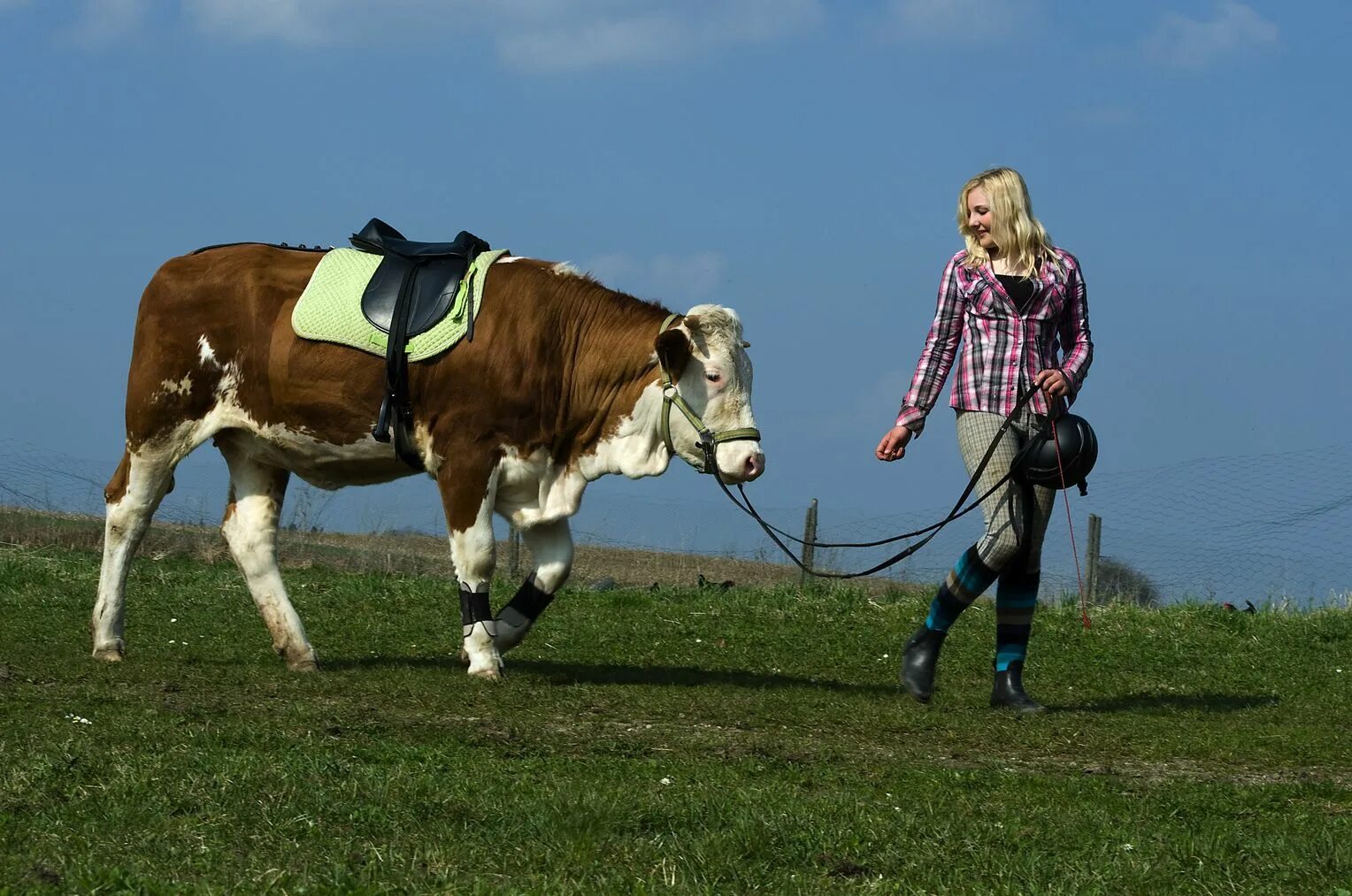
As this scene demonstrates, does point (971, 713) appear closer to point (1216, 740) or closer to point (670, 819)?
point (1216, 740)

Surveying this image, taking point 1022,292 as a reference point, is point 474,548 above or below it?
below

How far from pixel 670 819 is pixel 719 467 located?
3895mm

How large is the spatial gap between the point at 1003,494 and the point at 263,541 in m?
4.02

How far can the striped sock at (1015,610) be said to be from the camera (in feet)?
26.9

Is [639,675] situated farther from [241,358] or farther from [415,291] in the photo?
[241,358]

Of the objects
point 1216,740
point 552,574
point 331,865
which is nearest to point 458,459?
point 552,574

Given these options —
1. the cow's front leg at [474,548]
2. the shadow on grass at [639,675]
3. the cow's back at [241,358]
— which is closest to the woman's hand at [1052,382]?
the shadow on grass at [639,675]

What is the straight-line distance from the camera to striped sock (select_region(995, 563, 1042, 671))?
821cm

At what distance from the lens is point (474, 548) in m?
8.59

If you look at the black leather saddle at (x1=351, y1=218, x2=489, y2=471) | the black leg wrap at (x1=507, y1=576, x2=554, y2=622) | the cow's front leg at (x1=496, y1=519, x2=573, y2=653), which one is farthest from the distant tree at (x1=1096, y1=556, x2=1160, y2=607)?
the black leather saddle at (x1=351, y1=218, x2=489, y2=471)

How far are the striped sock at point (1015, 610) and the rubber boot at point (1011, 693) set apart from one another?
0.03 metres

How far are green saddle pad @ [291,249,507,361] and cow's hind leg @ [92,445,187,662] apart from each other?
3.65ft

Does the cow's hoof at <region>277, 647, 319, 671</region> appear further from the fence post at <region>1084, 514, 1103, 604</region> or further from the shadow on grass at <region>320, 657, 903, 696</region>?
the fence post at <region>1084, 514, 1103, 604</region>

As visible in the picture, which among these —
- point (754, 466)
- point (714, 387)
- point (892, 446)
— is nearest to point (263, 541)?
point (714, 387)
